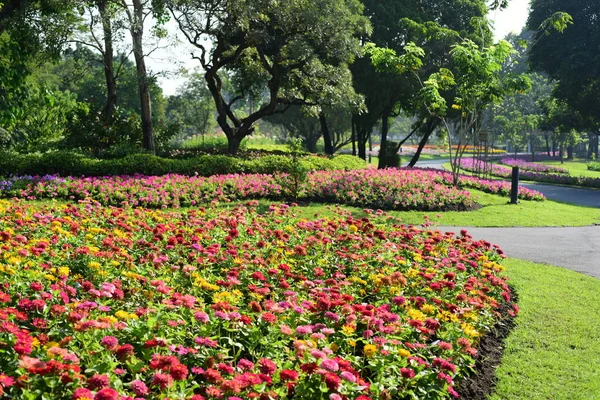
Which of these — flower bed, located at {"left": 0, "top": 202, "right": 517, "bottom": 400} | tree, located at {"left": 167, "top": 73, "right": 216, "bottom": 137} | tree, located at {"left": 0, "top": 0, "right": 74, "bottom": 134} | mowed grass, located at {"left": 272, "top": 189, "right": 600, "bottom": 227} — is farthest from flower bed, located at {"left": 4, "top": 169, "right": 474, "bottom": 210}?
tree, located at {"left": 167, "top": 73, "right": 216, "bottom": 137}

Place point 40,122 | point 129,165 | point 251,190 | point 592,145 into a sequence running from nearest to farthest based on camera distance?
1. point 251,190
2. point 129,165
3. point 40,122
4. point 592,145

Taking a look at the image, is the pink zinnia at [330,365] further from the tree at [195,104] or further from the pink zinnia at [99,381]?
the tree at [195,104]

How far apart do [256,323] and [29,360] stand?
1537mm

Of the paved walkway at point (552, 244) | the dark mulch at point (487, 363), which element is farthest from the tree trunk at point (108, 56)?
the dark mulch at point (487, 363)

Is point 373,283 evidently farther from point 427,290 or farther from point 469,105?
point 469,105

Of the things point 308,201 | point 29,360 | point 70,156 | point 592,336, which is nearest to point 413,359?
point 29,360

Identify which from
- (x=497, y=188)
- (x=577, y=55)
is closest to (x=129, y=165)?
(x=497, y=188)

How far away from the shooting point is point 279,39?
808 inches

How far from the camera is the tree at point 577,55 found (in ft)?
97.3

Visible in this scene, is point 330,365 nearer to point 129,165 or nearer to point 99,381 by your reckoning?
point 99,381

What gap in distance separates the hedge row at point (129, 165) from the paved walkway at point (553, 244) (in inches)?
213

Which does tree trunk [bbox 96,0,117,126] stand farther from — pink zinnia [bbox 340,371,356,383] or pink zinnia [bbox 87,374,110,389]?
pink zinnia [bbox 340,371,356,383]

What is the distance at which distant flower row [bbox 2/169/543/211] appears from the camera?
37.9ft

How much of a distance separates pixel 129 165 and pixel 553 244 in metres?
10.2
